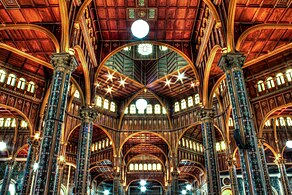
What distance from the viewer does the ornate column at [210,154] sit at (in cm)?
1856

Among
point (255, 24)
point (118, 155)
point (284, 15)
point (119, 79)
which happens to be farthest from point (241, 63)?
point (118, 155)

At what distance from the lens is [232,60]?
14711mm

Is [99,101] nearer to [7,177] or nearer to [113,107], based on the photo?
[113,107]

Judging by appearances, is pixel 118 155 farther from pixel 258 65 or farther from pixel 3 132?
pixel 258 65

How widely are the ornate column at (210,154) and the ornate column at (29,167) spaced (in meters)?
14.1

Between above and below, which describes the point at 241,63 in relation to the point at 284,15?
below

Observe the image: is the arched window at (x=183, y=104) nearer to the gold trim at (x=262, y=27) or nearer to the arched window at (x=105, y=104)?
the arched window at (x=105, y=104)

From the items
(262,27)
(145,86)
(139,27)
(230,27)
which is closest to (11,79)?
(139,27)

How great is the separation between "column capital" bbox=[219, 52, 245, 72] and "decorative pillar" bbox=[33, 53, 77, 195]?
28.8 feet

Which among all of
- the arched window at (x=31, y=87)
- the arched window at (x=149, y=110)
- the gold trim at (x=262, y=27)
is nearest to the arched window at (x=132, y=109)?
the arched window at (x=149, y=110)

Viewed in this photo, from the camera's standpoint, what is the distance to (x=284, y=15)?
57.5 ft

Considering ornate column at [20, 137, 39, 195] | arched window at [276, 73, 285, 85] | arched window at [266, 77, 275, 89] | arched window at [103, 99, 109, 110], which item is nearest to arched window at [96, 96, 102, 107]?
arched window at [103, 99, 109, 110]

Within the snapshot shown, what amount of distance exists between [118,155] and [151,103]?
27.3 feet

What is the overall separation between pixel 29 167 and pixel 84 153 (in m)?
5.56
